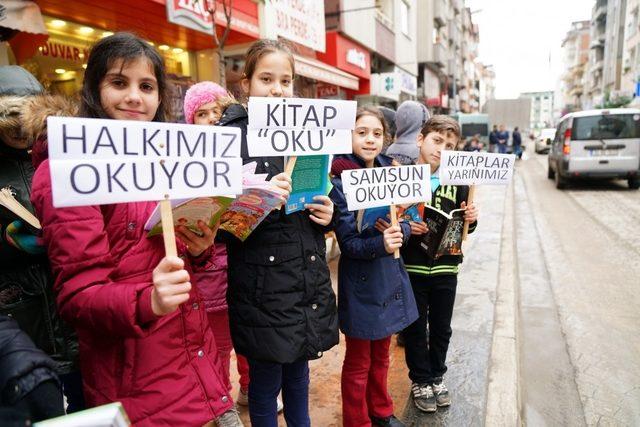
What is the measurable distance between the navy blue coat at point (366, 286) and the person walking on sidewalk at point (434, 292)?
1.17 ft

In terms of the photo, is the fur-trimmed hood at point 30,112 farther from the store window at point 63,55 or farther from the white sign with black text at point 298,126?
the store window at point 63,55

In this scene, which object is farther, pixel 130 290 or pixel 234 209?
pixel 234 209

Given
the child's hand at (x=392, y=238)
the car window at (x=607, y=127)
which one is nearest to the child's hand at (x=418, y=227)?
the child's hand at (x=392, y=238)

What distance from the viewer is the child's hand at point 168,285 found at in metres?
1.26

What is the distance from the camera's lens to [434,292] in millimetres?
2740

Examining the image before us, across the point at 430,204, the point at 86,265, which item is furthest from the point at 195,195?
the point at 430,204

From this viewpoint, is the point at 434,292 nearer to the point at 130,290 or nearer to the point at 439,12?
the point at 130,290

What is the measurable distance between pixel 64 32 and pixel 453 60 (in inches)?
1501

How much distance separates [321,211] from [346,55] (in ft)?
41.4

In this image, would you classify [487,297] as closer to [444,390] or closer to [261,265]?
[444,390]

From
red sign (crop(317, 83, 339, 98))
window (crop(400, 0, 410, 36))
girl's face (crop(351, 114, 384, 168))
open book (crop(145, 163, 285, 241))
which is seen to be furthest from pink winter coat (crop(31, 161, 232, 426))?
window (crop(400, 0, 410, 36))

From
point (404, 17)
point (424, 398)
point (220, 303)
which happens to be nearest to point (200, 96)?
point (220, 303)

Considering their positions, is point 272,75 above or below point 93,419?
above

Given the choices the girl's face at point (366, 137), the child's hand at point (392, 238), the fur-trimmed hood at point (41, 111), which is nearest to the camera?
the fur-trimmed hood at point (41, 111)
